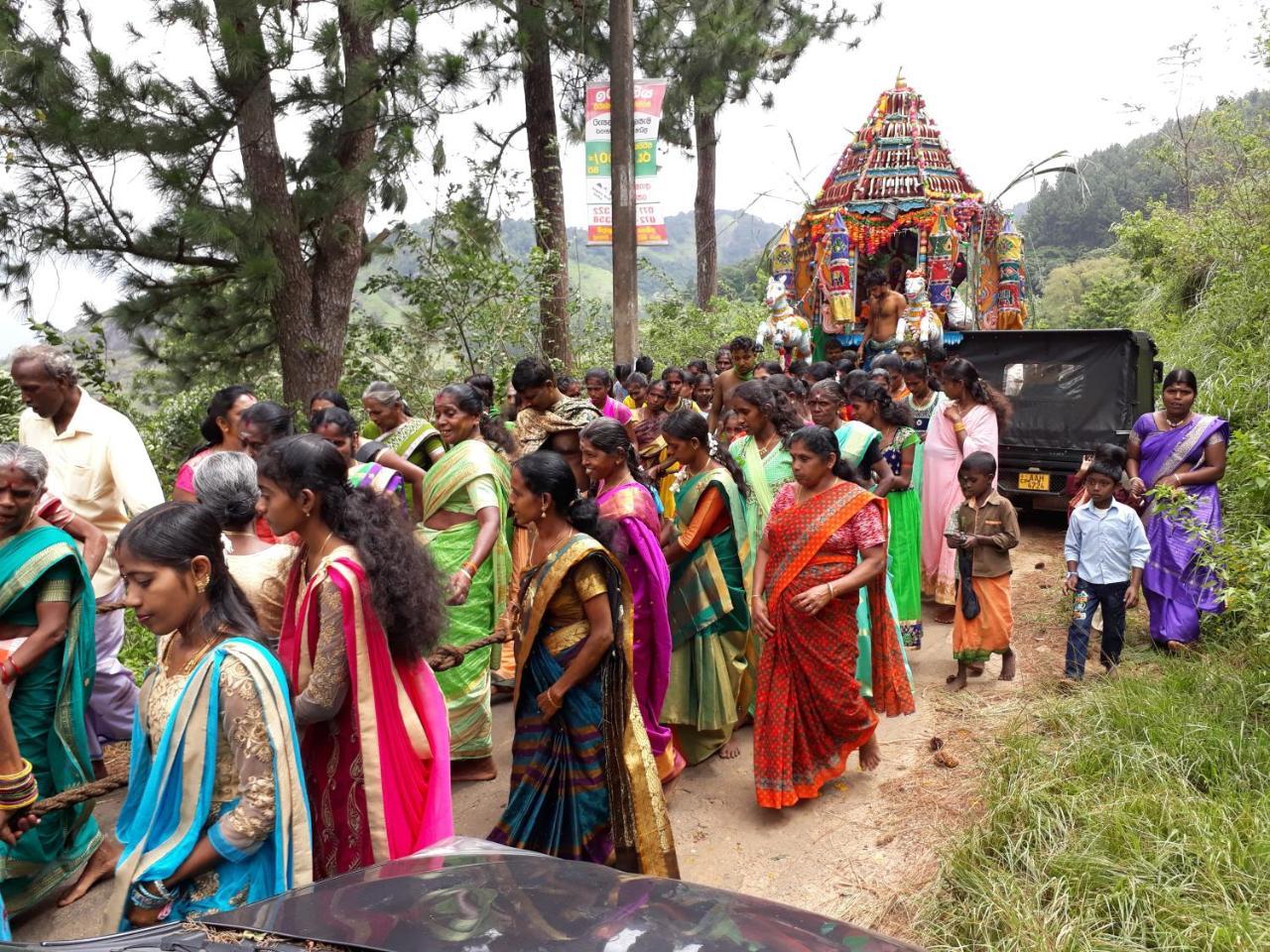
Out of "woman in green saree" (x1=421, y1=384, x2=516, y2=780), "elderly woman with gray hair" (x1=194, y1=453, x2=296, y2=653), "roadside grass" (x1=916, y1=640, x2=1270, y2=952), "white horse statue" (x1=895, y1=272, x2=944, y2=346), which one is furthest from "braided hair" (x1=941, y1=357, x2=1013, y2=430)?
"elderly woman with gray hair" (x1=194, y1=453, x2=296, y2=653)

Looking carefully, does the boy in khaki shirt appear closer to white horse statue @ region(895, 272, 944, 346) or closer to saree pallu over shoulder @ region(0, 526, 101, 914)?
saree pallu over shoulder @ region(0, 526, 101, 914)

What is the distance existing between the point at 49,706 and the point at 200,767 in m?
1.70

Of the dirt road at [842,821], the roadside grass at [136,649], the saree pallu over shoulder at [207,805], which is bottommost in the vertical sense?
the dirt road at [842,821]

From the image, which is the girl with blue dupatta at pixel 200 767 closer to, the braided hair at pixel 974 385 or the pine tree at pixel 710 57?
the braided hair at pixel 974 385

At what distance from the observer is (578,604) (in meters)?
3.24

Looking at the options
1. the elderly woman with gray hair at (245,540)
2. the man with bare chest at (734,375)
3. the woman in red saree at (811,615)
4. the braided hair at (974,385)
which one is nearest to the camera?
the elderly woman with gray hair at (245,540)

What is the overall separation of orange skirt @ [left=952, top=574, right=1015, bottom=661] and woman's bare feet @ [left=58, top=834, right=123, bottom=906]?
440 centimetres

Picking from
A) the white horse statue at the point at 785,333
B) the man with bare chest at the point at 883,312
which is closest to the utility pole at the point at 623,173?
the white horse statue at the point at 785,333

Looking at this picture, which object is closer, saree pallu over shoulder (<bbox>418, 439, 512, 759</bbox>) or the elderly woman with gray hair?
the elderly woman with gray hair

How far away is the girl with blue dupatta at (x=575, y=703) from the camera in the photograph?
3.19 metres

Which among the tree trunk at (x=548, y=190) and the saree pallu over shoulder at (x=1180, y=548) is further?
the tree trunk at (x=548, y=190)

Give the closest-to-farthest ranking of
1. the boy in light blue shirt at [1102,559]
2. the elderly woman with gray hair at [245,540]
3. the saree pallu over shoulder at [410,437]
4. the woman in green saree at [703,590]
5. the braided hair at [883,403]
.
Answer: the elderly woman with gray hair at [245,540] → the woman in green saree at [703,590] → the saree pallu over shoulder at [410,437] → the boy in light blue shirt at [1102,559] → the braided hair at [883,403]

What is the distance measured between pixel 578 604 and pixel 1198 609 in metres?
4.28

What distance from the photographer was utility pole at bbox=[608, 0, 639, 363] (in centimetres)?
988
